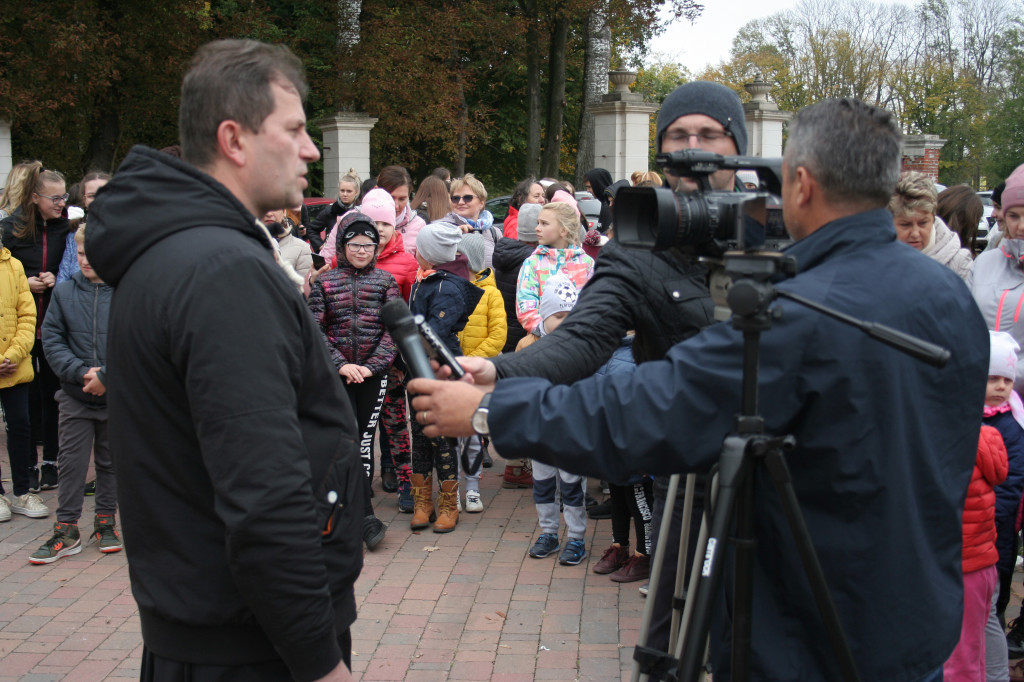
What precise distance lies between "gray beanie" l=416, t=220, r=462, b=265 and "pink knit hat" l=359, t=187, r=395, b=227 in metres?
0.94

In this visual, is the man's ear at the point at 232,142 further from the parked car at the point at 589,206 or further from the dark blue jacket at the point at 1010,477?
the parked car at the point at 589,206

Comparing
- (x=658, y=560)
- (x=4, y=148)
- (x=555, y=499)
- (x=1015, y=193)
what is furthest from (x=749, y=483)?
(x=4, y=148)

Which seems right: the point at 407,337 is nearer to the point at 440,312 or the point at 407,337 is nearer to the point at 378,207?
the point at 440,312

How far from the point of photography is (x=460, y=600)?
5.17 meters

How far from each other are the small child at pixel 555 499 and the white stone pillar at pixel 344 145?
42.4 feet

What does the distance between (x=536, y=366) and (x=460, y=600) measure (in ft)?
9.21

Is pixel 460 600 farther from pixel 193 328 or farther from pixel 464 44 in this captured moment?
pixel 464 44

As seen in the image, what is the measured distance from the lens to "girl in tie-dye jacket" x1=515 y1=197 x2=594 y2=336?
6.39 metres

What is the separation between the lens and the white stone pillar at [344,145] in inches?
719

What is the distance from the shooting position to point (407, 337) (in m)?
2.19

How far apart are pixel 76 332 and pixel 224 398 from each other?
4577 millimetres

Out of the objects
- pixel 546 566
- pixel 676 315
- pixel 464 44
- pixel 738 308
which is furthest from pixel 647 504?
pixel 464 44

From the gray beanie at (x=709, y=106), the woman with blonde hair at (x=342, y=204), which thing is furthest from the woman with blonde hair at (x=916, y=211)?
the woman with blonde hair at (x=342, y=204)

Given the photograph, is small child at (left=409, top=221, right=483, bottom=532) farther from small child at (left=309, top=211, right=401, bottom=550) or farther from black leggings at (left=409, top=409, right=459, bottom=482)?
small child at (left=309, top=211, right=401, bottom=550)
